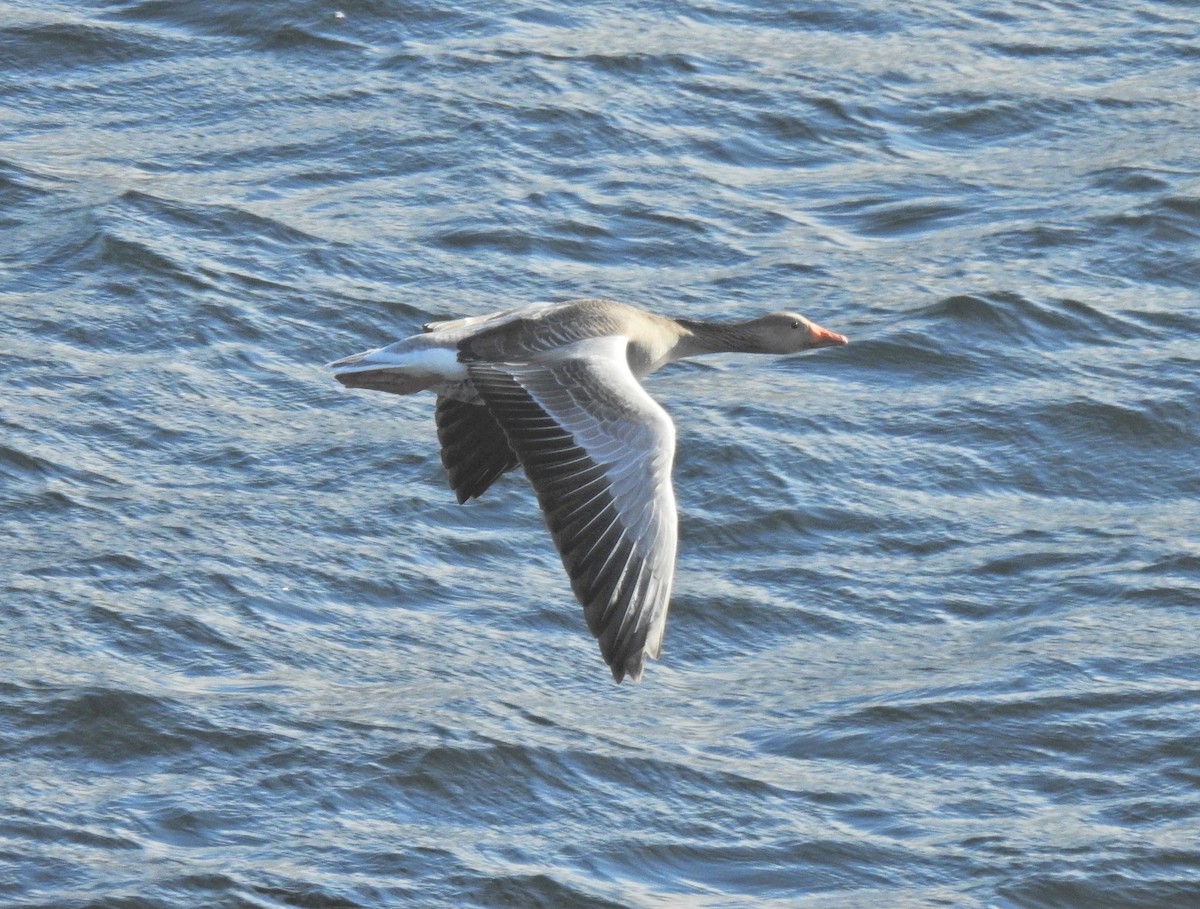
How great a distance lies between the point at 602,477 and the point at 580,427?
238 mm

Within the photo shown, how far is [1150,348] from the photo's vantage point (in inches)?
543

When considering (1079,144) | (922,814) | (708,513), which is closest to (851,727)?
(922,814)

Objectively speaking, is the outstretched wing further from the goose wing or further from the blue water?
the blue water

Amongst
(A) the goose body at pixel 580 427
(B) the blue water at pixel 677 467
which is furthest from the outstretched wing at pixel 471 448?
(B) the blue water at pixel 677 467

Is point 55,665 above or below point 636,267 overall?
→ below

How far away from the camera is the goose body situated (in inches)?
290

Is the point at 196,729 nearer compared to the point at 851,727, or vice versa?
the point at 196,729

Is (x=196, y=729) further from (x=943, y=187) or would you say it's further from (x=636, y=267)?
(x=943, y=187)

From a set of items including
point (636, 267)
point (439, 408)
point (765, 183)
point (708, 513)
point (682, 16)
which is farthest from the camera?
point (682, 16)

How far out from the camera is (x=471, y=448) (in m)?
8.96

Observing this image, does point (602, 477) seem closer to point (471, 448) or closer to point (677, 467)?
point (471, 448)

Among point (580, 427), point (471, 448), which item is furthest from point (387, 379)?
point (580, 427)

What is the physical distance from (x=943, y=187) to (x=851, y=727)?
5.47 m

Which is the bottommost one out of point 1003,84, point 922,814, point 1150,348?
point 922,814
